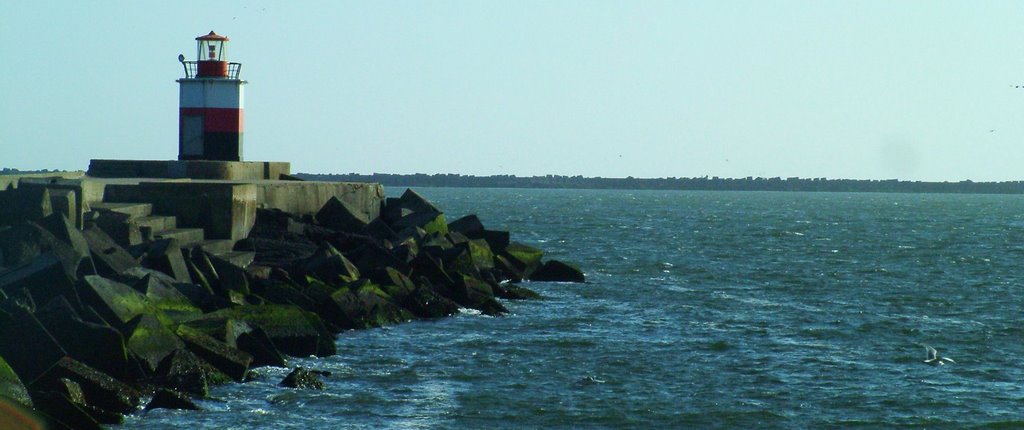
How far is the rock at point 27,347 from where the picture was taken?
7.86 m

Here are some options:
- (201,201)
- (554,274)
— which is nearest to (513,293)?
(554,274)

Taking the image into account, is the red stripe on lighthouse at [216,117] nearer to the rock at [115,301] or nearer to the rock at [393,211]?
the rock at [393,211]

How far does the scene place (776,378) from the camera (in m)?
10.9

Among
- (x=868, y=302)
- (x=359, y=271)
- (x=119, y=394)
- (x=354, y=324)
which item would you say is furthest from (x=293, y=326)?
(x=868, y=302)

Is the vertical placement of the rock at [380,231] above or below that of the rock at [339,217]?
below

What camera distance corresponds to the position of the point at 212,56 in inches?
859

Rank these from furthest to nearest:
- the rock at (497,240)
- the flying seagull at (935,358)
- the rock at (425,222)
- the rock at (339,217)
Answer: the rock at (497,240), the rock at (425,222), the rock at (339,217), the flying seagull at (935,358)

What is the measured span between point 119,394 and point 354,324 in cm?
502

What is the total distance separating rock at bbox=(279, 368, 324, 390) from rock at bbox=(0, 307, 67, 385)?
1.91m

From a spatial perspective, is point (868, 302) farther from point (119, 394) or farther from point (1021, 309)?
point (119, 394)

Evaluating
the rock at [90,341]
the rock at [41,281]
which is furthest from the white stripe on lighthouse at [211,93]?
the rock at [90,341]

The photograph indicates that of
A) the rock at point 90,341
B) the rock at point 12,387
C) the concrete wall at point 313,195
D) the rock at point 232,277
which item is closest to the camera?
the rock at point 12,387

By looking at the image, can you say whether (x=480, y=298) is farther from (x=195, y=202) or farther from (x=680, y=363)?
(x=680, y=363)

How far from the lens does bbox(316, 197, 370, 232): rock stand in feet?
61.8
